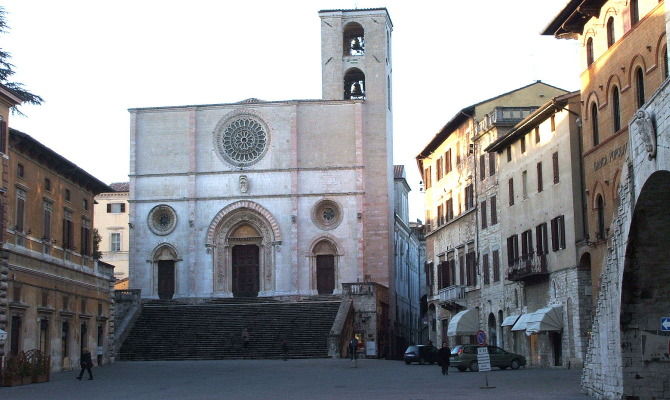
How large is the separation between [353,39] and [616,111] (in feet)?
110

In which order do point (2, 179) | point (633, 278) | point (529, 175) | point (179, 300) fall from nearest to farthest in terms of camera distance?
1. point (633, 278)
2. point (2, 179)
3. point (529, 175)
4. point (179, 300)

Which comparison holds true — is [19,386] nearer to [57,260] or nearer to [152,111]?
[57,260]

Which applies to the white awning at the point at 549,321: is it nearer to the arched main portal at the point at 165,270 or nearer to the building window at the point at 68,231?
the building window at the point at 68,231

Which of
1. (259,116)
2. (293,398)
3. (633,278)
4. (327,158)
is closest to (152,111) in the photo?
(259,116)

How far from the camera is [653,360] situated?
18828 mm

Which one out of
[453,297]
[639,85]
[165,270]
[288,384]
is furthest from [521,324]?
[165,270]

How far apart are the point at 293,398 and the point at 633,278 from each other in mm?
8310

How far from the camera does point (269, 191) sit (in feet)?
200

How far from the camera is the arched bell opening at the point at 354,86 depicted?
64188mm

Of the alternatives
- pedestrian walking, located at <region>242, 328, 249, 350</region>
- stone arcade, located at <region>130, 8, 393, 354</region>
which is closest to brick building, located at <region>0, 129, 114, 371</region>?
pedestrian walking, located at <region>242, 328, 249, 350</region>

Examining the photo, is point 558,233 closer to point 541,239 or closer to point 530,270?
point 541,239

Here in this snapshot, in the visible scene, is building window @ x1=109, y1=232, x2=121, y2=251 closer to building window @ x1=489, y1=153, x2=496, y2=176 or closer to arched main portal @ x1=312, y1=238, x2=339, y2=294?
arched main portal @ x1=312, y1=238, x2=339, y2=294

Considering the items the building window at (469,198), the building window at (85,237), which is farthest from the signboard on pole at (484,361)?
the building window at (469,198)

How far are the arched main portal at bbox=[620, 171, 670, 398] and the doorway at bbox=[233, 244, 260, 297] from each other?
4340cm
